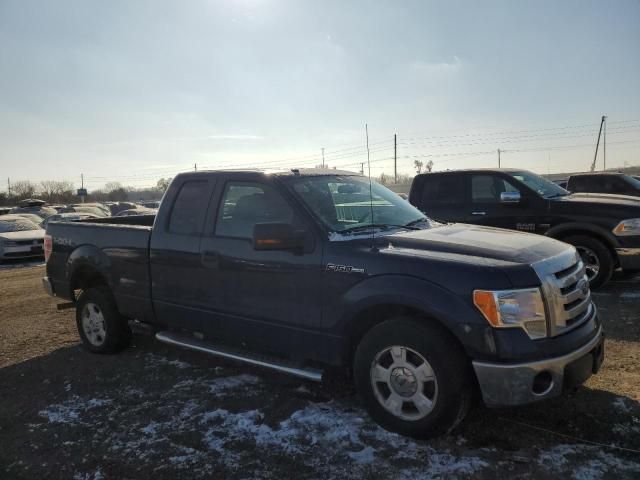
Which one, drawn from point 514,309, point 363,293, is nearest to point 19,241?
point 363,293

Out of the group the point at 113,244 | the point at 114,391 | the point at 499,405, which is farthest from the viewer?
the point at 113,244

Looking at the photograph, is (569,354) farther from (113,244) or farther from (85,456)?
(113,244)

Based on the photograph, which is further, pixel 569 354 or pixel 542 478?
pixel 569 354

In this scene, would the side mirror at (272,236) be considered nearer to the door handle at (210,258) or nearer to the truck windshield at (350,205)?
the truck windshield at (350,205)

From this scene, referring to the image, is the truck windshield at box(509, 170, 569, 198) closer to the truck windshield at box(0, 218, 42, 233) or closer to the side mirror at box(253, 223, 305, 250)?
the side mirror at box(253, 223, 305, 250)

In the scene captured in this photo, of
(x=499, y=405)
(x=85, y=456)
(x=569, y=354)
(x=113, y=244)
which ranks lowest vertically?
(x=85, y=456)

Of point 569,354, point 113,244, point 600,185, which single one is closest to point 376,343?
point 569,354

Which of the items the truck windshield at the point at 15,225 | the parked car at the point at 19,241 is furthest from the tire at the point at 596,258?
the truck windshield at the point at 15,225

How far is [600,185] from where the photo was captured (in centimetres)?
1323

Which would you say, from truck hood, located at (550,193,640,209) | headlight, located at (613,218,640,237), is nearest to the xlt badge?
headlight, located at (613,218,640,237)

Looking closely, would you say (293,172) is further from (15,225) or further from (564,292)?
(15,225)

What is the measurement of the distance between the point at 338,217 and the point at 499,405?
1751mm

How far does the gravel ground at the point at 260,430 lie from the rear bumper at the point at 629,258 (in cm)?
215

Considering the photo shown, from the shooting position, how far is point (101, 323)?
5379 millimetres
